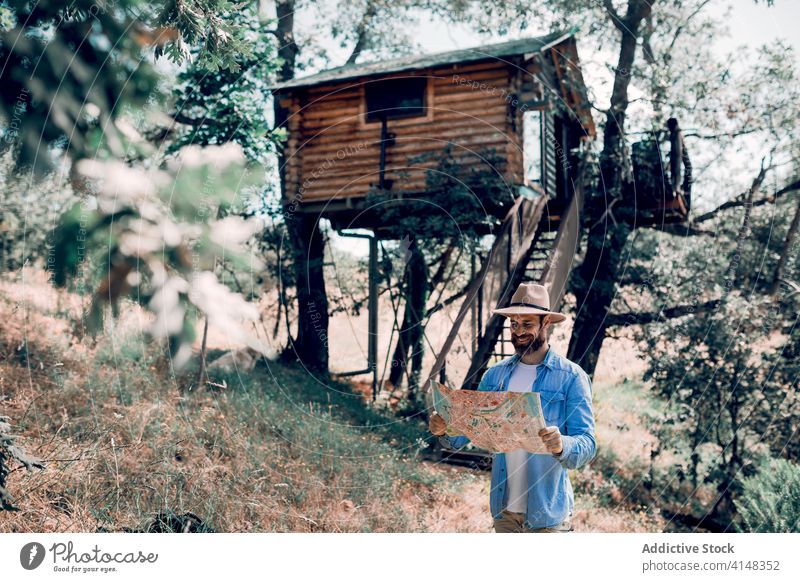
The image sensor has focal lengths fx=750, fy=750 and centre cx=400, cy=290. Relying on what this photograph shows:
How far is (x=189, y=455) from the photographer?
25.3 ft

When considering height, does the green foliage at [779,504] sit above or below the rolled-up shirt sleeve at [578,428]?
below

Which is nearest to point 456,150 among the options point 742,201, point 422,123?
point 422,123

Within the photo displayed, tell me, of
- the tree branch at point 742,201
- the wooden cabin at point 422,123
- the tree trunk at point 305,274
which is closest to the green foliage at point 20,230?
the wooden cabin at point 422,123

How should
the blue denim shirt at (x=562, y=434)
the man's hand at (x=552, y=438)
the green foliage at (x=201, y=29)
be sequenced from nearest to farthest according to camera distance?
the man's hand at (x=552, y=438)
the blue denim shirt at (x=562, y=434)
the green foliage at (x=201, y=29)

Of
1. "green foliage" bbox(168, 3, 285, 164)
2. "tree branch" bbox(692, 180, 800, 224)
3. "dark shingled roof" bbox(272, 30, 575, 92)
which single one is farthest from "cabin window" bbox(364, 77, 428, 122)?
"tree branch" bbox(692, 180, 800, 224)

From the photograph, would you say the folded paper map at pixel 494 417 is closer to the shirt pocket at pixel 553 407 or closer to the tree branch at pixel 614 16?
the shirt pocket at pixel 553 407

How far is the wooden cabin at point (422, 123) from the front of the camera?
12203 mm

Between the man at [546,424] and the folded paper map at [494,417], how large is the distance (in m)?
0.12

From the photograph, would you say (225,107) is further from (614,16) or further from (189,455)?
(614,16)

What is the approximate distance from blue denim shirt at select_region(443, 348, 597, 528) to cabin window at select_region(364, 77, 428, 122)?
917cm

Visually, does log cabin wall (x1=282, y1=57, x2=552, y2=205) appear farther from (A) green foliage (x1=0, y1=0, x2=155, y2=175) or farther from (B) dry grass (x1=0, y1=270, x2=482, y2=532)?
(A) green foliage (x1=0, y1=0, x2=155, y2=175)

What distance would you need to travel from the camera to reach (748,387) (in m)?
12.5

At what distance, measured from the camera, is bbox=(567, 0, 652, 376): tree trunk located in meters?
13.1

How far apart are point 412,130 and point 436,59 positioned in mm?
1227
